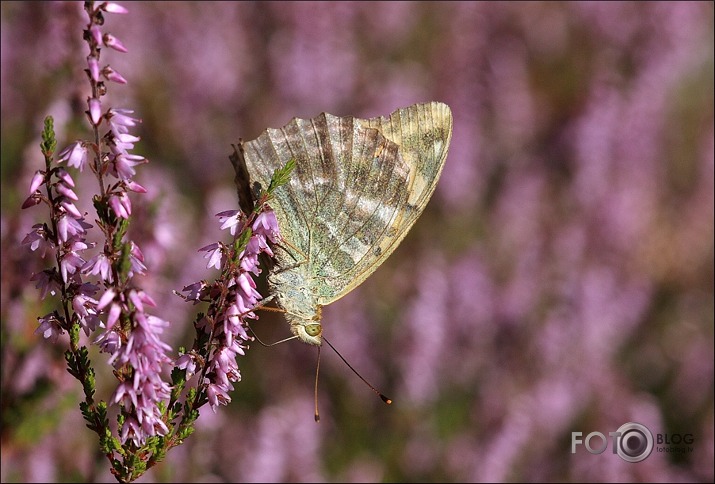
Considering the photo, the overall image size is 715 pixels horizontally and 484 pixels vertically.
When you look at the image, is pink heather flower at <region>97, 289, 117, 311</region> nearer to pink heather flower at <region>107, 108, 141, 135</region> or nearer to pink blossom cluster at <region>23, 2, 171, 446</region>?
pink blossom cluster at <region>23, 2, 171, 446</region>

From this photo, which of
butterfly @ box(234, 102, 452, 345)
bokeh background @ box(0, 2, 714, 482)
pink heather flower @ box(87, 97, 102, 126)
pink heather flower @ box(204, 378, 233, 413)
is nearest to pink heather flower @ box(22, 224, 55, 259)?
pink heather flower @ box(87, 97, 102, 126)

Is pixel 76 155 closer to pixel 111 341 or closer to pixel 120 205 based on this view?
pixel 120 205

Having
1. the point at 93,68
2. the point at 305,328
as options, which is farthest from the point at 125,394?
the point at 305,328

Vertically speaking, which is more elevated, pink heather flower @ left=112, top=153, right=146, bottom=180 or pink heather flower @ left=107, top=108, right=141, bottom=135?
pink heather flower @ left=107, top=108, right=141, bottom=135

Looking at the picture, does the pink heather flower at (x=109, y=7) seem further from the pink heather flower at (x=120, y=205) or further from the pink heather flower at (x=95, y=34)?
the pink heather flower at (x=120, y=205)

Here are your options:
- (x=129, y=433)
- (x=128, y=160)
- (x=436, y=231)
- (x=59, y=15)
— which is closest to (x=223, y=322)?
(x=129, y=433)

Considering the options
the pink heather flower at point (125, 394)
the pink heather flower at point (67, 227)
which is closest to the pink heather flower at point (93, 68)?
the pink heather flower at point (67, 227)
